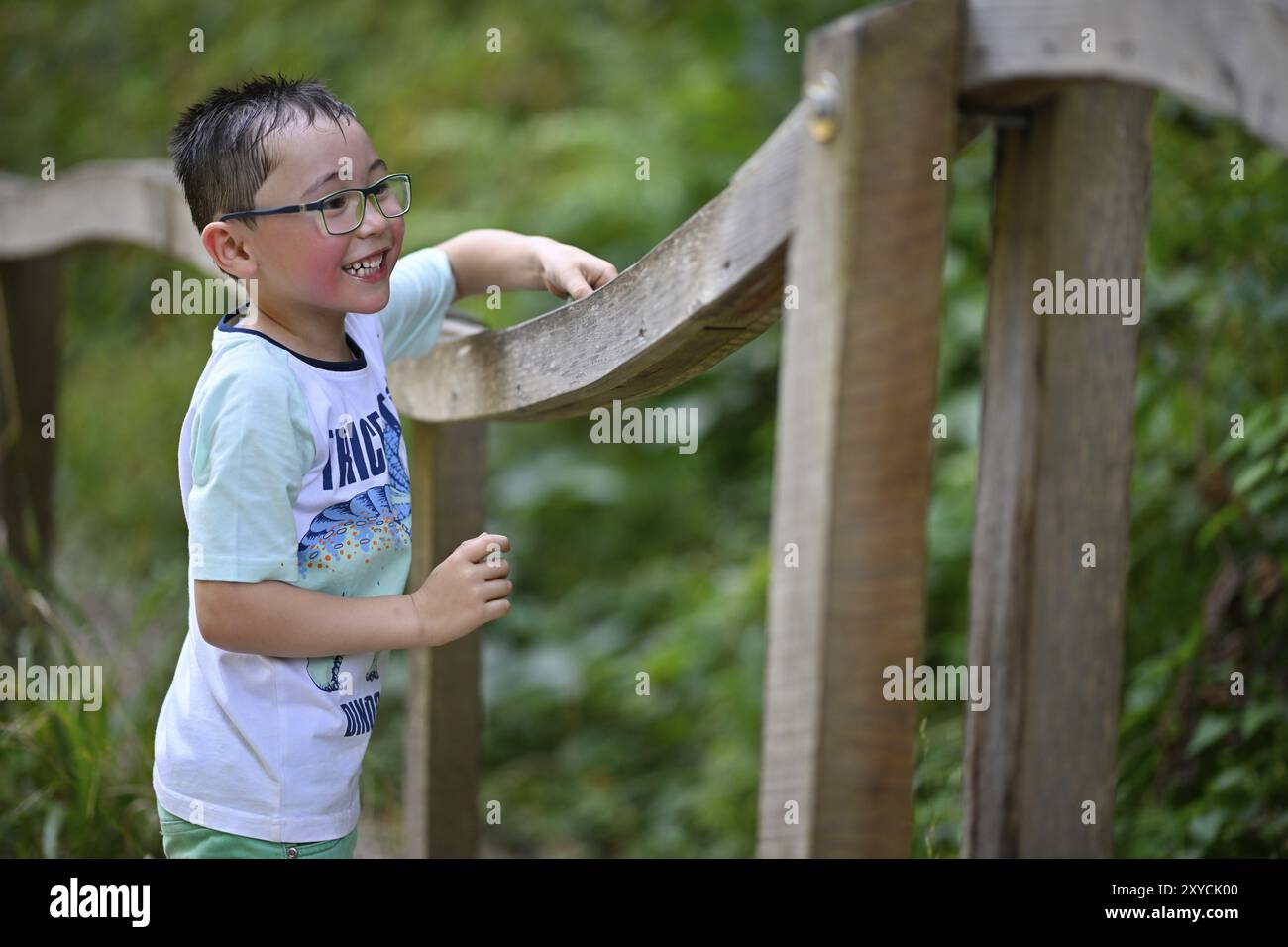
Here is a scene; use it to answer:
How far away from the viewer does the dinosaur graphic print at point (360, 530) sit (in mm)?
1464

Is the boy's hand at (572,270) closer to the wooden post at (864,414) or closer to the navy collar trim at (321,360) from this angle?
the navy collar trim at (321,360)

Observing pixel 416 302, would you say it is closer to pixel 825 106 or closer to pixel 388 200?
pixel 388 200

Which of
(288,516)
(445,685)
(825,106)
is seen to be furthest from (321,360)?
(445,685)

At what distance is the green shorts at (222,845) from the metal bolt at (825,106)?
0.98 metres

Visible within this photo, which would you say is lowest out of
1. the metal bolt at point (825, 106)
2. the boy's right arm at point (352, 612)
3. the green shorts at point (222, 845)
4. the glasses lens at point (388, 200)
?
the green shorts at point (222, 845)

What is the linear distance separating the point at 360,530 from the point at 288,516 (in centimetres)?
13

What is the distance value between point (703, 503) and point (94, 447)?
2498mm

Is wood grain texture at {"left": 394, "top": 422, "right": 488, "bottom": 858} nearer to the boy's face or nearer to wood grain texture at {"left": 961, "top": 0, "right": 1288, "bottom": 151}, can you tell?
the boy's face

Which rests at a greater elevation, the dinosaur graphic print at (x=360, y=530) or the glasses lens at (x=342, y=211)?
the glasses lens at (x=342, y=211)

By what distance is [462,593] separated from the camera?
4.72 feet

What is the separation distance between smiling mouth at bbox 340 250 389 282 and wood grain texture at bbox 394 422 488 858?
0.71 metres

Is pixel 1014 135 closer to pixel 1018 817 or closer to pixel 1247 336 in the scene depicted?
pixel 1018 817

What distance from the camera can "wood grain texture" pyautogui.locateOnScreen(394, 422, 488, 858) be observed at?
2.22 m

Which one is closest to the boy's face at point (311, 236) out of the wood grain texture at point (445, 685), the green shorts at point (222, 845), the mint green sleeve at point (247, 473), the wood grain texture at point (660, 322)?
the mint green sleeve at point (247, 473)
